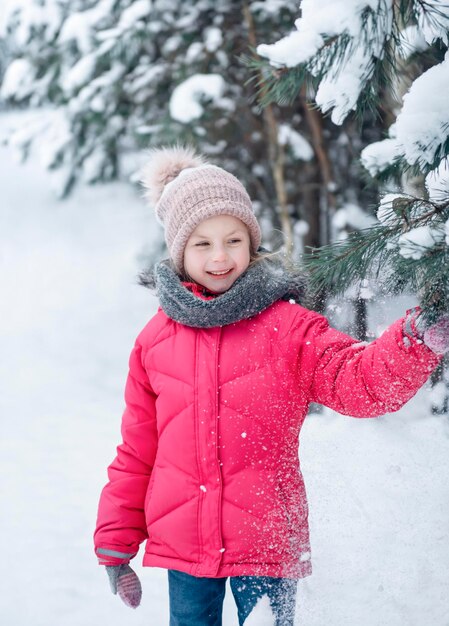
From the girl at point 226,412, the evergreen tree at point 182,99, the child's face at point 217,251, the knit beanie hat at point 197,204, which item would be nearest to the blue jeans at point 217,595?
the girl at point 226,412

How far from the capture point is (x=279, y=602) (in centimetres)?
207

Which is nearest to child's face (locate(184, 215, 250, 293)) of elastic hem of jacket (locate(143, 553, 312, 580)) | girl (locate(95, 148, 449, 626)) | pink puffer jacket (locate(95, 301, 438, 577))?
girl (locate(95, 148, 449, 626))

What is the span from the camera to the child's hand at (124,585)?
7.38ft

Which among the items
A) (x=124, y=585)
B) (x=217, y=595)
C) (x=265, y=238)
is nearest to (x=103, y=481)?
(x=124, y=585)

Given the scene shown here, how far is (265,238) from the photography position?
685cm

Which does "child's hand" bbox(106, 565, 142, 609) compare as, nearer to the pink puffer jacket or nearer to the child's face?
the pink puffer jacket

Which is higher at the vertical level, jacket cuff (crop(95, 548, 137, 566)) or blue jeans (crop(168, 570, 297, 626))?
jacket cuff (crop(95, 548, 137, 566))

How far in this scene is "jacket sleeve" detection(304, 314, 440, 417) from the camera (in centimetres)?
165

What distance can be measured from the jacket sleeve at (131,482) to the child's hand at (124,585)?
1.4 inches

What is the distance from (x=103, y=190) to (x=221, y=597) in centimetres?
1146

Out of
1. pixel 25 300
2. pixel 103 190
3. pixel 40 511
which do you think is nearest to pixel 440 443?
pixel 40 511

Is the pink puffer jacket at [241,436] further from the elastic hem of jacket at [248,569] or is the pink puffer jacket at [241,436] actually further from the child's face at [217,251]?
the child's face at [217,251]

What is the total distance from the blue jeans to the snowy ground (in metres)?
0.58

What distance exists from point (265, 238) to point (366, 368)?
5.15 meters
